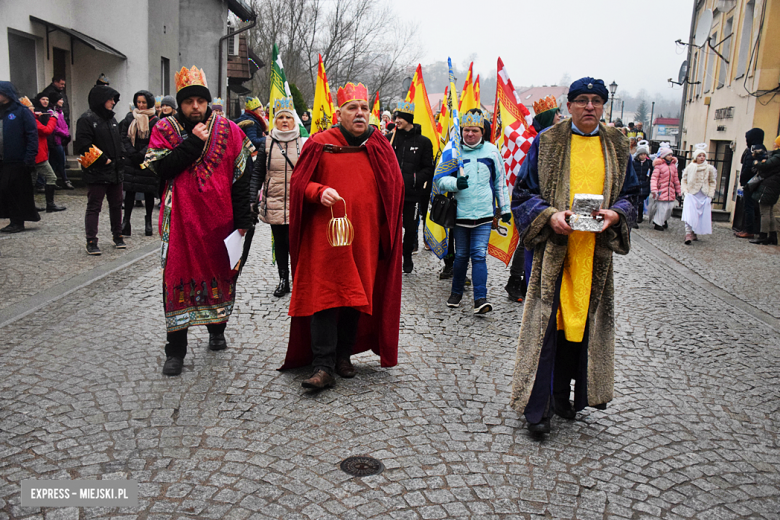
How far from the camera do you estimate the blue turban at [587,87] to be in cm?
371

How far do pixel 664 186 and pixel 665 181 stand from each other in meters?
0.11

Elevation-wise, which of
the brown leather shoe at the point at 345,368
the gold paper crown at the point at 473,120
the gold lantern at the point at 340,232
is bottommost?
the brown leather shoe at the point at 345,368

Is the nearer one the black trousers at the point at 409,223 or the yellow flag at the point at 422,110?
the black trousers at the point at 409,223

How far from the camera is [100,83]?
9172 mm

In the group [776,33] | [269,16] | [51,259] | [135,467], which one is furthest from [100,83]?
[269,16]

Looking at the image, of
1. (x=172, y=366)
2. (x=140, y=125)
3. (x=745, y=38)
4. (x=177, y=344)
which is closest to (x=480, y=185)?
(x=177, y=344)

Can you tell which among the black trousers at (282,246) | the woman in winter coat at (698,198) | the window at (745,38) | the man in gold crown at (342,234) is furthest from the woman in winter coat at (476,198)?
the window at (745,38)

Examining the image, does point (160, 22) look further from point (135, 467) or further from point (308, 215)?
point (135, 467)

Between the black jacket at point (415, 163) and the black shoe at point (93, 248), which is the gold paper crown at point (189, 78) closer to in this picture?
the black jacket at point (415, 163)

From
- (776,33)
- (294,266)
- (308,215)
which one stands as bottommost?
(294,266)

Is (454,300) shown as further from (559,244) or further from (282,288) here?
(559,244)

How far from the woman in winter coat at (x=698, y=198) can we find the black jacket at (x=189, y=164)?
9925 millimetres

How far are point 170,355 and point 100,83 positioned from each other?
232 inches

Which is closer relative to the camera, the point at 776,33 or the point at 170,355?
the point at 170,355
